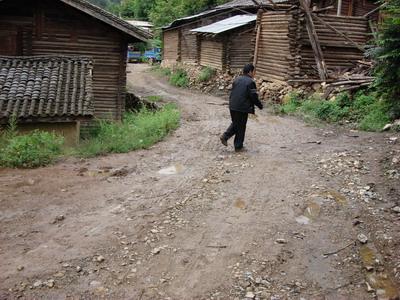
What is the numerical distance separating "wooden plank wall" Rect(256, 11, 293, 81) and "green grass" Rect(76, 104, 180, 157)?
518 cm

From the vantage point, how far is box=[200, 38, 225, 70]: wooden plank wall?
2458 cm

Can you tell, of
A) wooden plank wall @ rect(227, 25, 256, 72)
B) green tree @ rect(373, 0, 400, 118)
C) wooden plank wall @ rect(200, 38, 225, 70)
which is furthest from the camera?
wooden plank wall @ rect(200, 38, 225, 70)

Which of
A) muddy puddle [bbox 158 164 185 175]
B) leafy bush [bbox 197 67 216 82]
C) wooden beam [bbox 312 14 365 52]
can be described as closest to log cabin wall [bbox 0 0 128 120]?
wooden beam [bbox 312 14 365 52]

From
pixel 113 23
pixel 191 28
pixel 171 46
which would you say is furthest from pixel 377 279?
pixel 171 46

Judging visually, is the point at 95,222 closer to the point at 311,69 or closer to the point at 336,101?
the point at 336,101

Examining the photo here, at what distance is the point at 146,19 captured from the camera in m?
55.8

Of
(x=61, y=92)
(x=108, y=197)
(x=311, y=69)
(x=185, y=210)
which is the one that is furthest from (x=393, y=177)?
(x=311, y=69)

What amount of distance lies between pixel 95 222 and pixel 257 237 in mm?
2076

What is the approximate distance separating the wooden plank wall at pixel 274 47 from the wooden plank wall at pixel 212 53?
570 cm

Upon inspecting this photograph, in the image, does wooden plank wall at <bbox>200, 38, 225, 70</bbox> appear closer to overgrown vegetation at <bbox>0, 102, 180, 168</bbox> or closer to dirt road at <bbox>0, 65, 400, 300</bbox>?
overgrown vegetation at <bbox>0, 102, 180, 168</bbox>

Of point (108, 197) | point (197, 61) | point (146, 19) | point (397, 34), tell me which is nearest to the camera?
point (108, 197)

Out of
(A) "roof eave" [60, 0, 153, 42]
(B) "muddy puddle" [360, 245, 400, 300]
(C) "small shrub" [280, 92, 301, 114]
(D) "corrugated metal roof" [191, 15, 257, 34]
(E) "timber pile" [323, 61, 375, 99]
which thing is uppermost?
(D) "corrugated metal roof" [191, 15, 257, 34]

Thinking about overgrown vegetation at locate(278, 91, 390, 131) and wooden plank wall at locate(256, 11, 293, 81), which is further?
wooden plank wall at locate(256, 11, 293, 81)

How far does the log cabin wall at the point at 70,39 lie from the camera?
14.5 m
